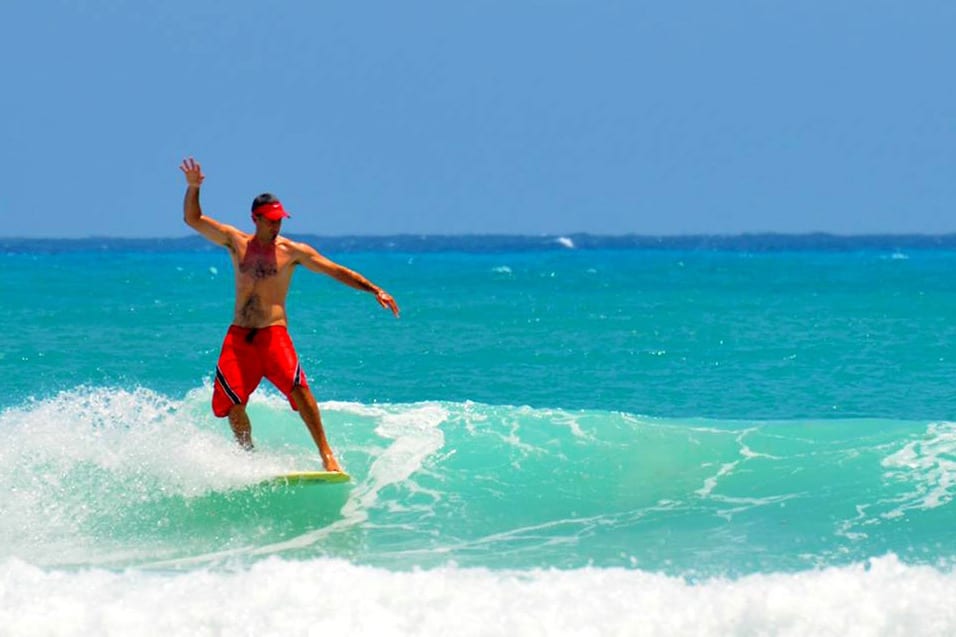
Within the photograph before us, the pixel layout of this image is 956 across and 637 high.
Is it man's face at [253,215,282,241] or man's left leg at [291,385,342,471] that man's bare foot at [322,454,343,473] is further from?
man's face at [253,215,282,241]

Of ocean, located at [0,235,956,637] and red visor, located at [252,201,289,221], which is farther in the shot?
red visor, located at [252,201,289,221]

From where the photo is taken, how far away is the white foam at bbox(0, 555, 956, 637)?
5918 mm

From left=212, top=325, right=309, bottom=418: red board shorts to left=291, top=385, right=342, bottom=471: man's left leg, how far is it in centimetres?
5

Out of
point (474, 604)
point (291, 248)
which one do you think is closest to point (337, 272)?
point (291, 248)

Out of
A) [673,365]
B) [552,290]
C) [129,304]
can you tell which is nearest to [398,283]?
[552,290]

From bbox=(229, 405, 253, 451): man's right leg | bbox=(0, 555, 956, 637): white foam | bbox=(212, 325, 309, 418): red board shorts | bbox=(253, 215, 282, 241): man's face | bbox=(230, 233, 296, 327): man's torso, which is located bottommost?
bbox=(0, 555, 956, 637): white foam

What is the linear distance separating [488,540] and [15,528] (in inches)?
105

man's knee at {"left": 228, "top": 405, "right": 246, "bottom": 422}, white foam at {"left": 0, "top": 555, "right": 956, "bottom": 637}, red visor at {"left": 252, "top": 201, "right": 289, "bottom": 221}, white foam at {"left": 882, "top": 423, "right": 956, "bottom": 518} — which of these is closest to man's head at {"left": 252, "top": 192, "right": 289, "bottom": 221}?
red visor at {"left": 252, "top": 201, "right": 289, "bottom": 221}

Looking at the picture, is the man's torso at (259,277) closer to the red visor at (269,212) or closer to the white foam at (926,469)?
the red visor at (269,212)

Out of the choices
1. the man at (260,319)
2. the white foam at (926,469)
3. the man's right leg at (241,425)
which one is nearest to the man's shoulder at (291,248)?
the man at (260,319)

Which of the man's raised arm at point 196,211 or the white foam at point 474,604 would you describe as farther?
the man's raised arm at point 196,211

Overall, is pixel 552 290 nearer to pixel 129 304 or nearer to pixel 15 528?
pixel 129 304

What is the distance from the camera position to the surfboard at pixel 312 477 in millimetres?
8312

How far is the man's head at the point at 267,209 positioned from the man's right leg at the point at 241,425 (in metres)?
1.22
